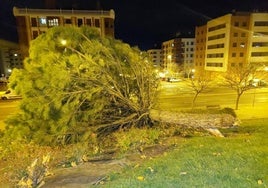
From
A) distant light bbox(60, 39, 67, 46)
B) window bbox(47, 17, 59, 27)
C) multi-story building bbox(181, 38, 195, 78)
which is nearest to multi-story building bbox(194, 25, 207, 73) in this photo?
multi-story building bbox(181, 38, 195, 78)

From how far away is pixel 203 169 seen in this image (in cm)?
581

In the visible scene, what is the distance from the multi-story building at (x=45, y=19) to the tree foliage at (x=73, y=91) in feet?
90.9

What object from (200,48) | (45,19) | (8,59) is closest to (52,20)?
(45,19)

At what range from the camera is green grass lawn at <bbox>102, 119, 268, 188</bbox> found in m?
5.21

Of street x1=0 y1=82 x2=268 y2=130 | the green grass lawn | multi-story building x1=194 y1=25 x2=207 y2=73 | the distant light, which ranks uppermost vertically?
multi-story building x1=194 y1=25 x2=207 y2=73

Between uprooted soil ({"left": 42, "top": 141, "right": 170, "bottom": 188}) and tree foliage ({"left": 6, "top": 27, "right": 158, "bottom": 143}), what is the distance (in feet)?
8.06

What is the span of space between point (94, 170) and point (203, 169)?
323 centimetres

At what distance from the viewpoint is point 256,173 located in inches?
217

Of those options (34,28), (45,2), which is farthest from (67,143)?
(45,2)

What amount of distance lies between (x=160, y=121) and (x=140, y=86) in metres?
2.17

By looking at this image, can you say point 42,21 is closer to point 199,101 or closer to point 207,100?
point 199,101

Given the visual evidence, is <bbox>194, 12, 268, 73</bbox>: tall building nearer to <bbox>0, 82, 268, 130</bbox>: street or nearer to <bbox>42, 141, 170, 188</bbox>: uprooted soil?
<bbox>0, 82, 268, 130</bbox>: street

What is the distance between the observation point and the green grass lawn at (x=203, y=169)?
17.1 feet

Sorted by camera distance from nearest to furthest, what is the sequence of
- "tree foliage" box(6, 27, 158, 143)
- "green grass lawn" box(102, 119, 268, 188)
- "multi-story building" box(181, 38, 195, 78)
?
"green grass lawn" box(102, 119, 268, 188), "tree foliage" box(6, 27, 158, 143), "multi-story building" box(181, 38, 195, 78)
